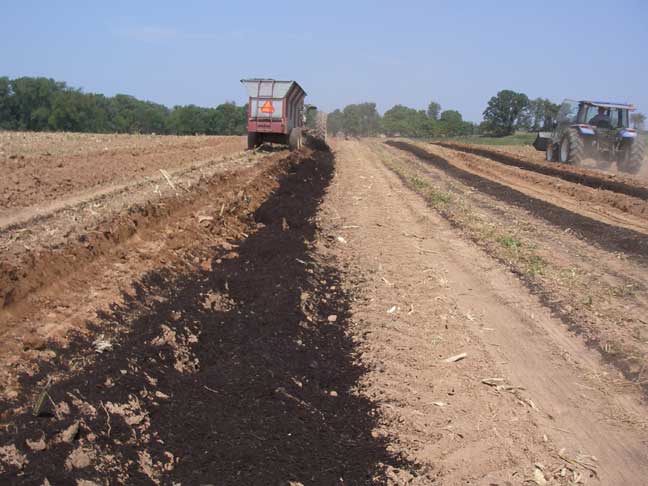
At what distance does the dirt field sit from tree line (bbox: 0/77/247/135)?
5845 cm

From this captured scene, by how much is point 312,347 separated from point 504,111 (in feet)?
224

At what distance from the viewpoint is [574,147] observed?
21938 mm

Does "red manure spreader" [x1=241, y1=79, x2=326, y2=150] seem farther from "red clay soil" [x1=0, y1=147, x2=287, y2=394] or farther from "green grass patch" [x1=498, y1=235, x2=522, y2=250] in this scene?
"green grass patch" [x1=498, y1=235, x2=522, y2=250]

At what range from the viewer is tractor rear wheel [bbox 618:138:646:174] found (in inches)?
834

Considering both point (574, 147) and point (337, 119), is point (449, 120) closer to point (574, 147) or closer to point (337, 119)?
point (337, 119)

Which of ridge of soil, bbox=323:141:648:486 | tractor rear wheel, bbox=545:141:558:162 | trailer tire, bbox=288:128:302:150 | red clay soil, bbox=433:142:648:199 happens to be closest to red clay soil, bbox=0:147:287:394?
ridge of soil, bbox=323:141:648:486

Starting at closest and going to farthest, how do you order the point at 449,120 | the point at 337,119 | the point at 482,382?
the point at 482,382, the point at 449,120, the point at 337,119

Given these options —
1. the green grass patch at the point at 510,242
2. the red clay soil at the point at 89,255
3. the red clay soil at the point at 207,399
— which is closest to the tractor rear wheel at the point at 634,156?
the green grass patch at the point at 510,242

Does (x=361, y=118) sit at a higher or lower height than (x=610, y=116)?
higher

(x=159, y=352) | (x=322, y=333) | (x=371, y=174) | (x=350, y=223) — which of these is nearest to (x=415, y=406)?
(x=322, y=333)

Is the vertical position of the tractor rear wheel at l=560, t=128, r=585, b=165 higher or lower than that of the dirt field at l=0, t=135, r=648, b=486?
higher

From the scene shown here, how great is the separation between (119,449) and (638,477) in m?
3.06

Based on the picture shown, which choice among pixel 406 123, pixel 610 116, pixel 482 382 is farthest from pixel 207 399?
pixel 406 123

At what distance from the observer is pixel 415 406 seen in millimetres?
4469
